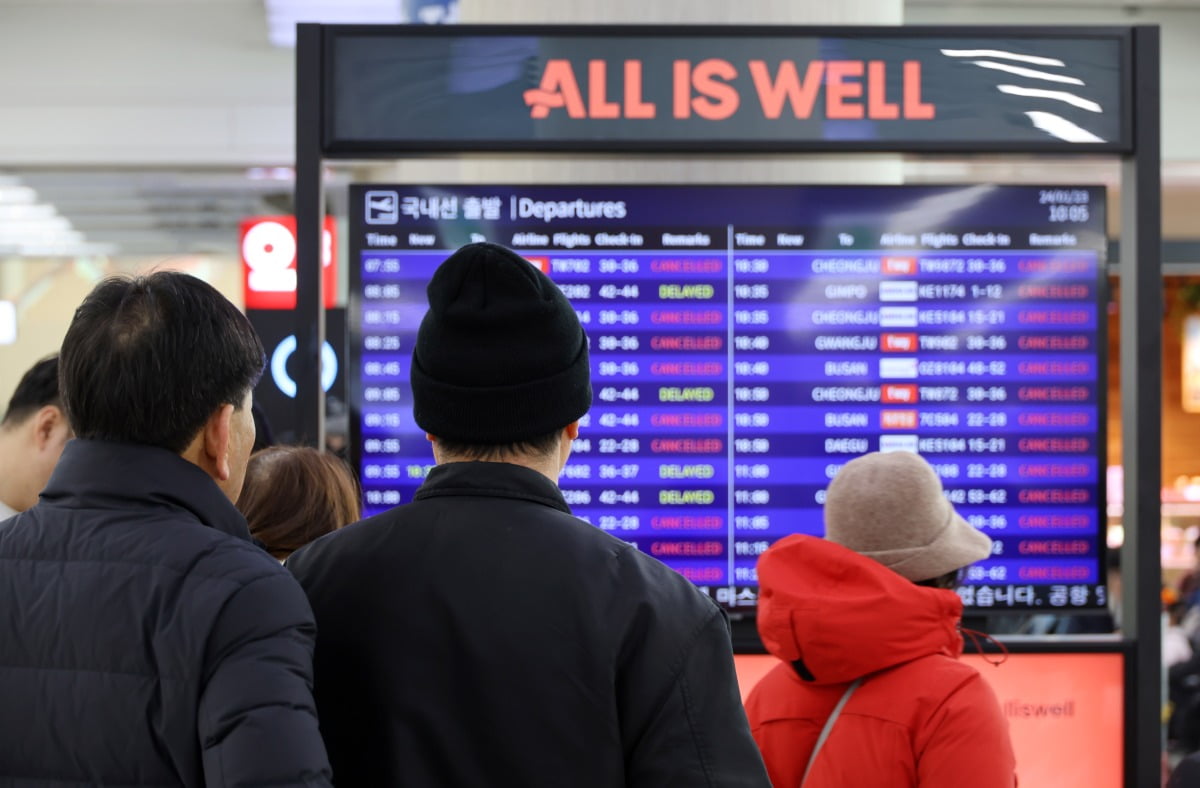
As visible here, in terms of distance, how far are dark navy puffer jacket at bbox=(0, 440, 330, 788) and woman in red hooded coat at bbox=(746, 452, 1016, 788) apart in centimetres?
77

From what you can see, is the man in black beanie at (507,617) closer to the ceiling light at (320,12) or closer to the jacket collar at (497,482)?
the jacket collar at (497,482)

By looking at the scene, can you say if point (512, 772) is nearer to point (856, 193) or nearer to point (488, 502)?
point (488, 502)

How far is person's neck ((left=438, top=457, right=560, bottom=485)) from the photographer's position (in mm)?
1283

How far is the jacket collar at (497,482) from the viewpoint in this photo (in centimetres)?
127

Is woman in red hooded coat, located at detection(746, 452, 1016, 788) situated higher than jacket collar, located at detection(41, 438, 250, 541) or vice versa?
jacket collar, located at detection(41, 438, 250, 541)

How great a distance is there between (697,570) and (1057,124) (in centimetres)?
115

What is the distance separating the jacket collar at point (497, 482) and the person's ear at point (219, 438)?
231 mm

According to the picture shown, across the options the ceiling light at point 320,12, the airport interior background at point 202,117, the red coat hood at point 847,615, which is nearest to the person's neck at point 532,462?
the red coat hood at point 847,615

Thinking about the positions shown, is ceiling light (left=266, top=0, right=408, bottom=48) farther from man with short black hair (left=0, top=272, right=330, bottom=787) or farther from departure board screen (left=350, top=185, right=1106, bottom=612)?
man with short black hair (left=0, top=272, right=330, bottom=787)

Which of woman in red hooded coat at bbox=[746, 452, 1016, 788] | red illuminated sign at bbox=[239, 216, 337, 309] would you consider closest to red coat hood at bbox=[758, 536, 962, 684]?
woman in red hooded coat at bbox=[746, 452, 1016, 788]

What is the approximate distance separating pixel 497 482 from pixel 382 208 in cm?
148

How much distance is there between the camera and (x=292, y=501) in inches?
75.5

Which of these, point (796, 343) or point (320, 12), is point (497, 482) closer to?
point (796, 343)

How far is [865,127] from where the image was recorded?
99.6 inches
